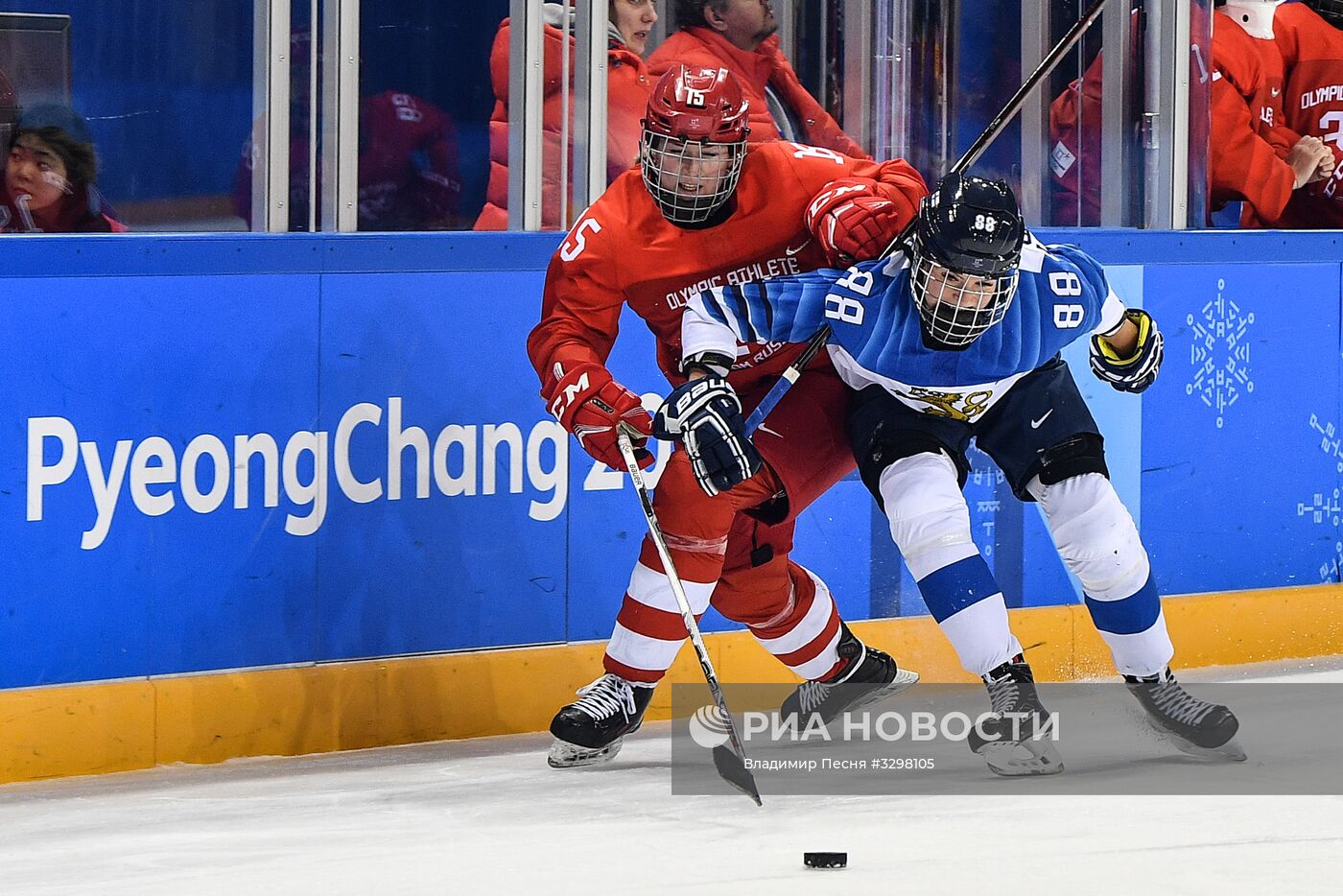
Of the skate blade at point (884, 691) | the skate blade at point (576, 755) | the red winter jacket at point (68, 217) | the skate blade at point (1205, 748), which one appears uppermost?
the red winter jacket at point (68, 217)

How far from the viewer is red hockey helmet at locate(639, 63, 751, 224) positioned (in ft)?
12.7

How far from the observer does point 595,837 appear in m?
3.46

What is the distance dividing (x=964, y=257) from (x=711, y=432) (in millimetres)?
540

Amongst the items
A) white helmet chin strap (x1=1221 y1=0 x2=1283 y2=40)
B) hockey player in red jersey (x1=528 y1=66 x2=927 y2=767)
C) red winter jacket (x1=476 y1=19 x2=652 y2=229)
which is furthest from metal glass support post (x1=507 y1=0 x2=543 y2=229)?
white helmet chin strap (x1=1221 y1=0 x2=1283 y2=40)

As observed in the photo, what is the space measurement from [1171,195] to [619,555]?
76.0 inches

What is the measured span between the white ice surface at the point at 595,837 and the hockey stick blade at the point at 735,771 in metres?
0.03

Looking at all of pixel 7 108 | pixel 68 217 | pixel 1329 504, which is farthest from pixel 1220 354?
pixel 7 108

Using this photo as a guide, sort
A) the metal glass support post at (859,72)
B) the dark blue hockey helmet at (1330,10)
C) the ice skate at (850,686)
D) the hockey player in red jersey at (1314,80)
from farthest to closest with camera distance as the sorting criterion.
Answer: the dark blue hockey helmet at (1330,10) → the hockey player in red jersey at (1314,80) → the metal glass support post at (859,72) → the ice skate at (850,686)

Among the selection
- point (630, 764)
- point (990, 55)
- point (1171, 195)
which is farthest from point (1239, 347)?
point (630, 764)

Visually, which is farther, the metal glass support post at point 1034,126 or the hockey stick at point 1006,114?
the metal glass support post at point 1034,126

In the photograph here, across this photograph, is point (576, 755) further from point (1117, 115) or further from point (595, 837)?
point (1117, 115)

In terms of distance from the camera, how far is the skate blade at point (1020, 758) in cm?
382

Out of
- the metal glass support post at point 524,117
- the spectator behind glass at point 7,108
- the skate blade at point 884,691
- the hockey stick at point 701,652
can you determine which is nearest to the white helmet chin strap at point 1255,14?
the metal glass support post at point 524,117

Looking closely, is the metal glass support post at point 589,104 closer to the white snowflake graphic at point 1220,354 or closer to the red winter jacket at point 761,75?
the red winter jacket at point 761,75
